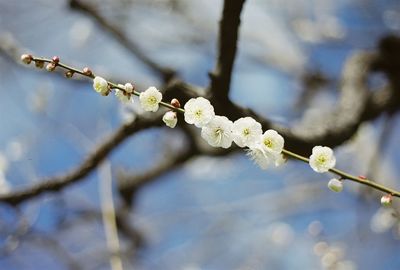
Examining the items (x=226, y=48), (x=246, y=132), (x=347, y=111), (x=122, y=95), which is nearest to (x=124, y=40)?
(x=226, y=48)

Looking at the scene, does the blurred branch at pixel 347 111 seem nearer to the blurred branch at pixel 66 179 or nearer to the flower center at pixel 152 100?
the flower center at pixel 152 100

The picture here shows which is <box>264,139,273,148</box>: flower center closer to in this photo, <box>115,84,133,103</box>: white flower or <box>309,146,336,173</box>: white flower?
<box>309,146,336,173</box>: white flower

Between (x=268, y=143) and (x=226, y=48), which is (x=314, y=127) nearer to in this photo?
(x=226, y=48)

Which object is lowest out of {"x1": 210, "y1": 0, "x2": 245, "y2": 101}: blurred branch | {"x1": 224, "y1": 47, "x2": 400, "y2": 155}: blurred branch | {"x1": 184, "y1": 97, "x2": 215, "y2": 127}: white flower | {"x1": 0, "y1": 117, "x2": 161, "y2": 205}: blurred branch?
{"x1": 0, "y1": 117, "x2": 161, "y2": 205}: blurred branch

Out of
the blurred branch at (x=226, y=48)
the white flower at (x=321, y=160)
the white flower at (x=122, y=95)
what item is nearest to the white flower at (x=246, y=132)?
the white flower at (x=321, y=160)

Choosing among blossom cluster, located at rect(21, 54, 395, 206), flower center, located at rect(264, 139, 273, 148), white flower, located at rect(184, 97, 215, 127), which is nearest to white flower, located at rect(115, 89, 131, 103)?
blossom cluster, located at rect(21, 54, 395, 206)

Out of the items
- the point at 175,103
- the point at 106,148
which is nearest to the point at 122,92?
the point at 175,103
